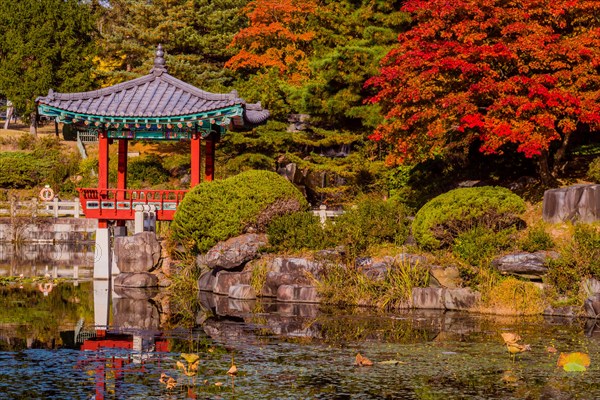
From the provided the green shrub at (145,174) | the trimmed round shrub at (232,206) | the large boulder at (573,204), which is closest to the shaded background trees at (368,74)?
the large boulder at (573,204)

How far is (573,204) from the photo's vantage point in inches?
923

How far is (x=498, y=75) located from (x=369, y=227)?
17.9 feet

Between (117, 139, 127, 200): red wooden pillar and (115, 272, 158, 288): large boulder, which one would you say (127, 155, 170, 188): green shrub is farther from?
(115, 272, 158, 288): large boulder

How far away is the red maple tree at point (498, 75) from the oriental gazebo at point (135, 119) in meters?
5.70

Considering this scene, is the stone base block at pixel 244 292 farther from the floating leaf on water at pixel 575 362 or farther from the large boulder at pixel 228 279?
the floating leaf on water at pixel 575 362

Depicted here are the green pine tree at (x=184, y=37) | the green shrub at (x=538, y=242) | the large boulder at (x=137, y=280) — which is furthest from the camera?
the green pine tree at (x=184, y=37)

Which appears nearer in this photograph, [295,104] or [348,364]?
[348,364]

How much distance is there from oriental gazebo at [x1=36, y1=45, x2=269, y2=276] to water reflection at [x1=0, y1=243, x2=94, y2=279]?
2838 mm

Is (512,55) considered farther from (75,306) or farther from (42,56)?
(42,56)

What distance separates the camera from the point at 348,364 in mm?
15438

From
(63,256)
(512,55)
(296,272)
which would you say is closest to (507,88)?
(512,55)

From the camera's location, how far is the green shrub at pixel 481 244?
22.8m

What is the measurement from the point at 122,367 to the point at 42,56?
151ft

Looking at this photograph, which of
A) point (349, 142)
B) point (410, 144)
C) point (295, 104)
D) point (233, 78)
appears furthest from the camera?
point (233, 78)
